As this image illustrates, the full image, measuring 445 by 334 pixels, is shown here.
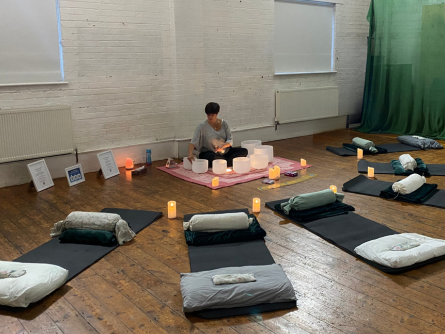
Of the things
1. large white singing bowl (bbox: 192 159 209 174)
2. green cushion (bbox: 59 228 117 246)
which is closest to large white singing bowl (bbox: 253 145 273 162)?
large white singing bowl (bbox: 192 159 209 174)

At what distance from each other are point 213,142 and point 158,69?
112cm

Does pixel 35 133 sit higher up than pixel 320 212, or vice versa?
pixel 35 133

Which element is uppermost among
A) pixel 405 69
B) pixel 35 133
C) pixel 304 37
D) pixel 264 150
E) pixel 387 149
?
pixel 304 37

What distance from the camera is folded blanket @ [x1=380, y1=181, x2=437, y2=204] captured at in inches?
142

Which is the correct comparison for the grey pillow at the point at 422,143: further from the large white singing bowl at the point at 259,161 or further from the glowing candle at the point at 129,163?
the glowing candle at the point at 129,163

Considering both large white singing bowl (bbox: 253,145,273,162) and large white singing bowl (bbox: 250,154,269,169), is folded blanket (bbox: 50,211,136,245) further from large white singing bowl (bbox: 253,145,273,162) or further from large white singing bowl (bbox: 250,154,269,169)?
large white singing bowl (bbox: 253,145,273,162)

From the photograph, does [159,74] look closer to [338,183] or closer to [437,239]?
[338,183]

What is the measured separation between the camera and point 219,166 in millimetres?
4574

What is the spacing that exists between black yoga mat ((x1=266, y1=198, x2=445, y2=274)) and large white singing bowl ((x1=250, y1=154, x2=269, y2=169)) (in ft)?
4.71

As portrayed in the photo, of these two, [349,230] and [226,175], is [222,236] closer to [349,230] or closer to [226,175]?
[349,230]

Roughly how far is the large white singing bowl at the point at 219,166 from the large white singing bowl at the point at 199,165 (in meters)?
0.10

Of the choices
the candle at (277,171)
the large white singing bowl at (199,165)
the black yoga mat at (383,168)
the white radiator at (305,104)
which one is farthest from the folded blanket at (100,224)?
the white radiator at (305,104)

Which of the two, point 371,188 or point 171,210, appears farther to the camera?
point 371,188

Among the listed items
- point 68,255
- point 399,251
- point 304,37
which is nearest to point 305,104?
point 304,37
